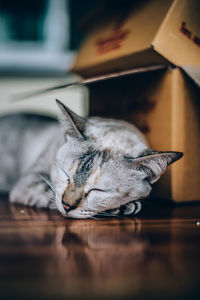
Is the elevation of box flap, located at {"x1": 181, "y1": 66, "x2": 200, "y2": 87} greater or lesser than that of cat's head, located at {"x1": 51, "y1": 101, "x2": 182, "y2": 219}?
greater

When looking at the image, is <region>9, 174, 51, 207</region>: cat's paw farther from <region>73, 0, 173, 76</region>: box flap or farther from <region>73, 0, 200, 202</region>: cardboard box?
<region>73, 0, 173, 76</region>: box flap

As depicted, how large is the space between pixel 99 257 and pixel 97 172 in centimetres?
35

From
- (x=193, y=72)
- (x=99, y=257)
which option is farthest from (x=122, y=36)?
(x=99, y=257)

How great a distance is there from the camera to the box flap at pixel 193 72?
110cm

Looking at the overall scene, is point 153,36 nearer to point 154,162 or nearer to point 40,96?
point 154,162

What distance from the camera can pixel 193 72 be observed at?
45.3 inches

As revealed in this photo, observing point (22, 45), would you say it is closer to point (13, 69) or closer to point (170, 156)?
point (13, 69)

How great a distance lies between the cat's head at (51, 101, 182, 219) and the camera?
96 cm

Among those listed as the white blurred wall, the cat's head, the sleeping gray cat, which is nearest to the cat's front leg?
the sleeping gray cat

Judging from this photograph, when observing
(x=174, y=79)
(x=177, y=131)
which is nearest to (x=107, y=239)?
(x=177, y=131)

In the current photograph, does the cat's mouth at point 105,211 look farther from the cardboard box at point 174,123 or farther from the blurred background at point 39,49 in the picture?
the blurred background at point 39,49

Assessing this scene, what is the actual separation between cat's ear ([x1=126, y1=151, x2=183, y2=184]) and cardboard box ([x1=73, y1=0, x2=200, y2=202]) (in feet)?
0.67

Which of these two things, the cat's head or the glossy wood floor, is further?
the cat's head

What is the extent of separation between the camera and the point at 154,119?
128 cm
